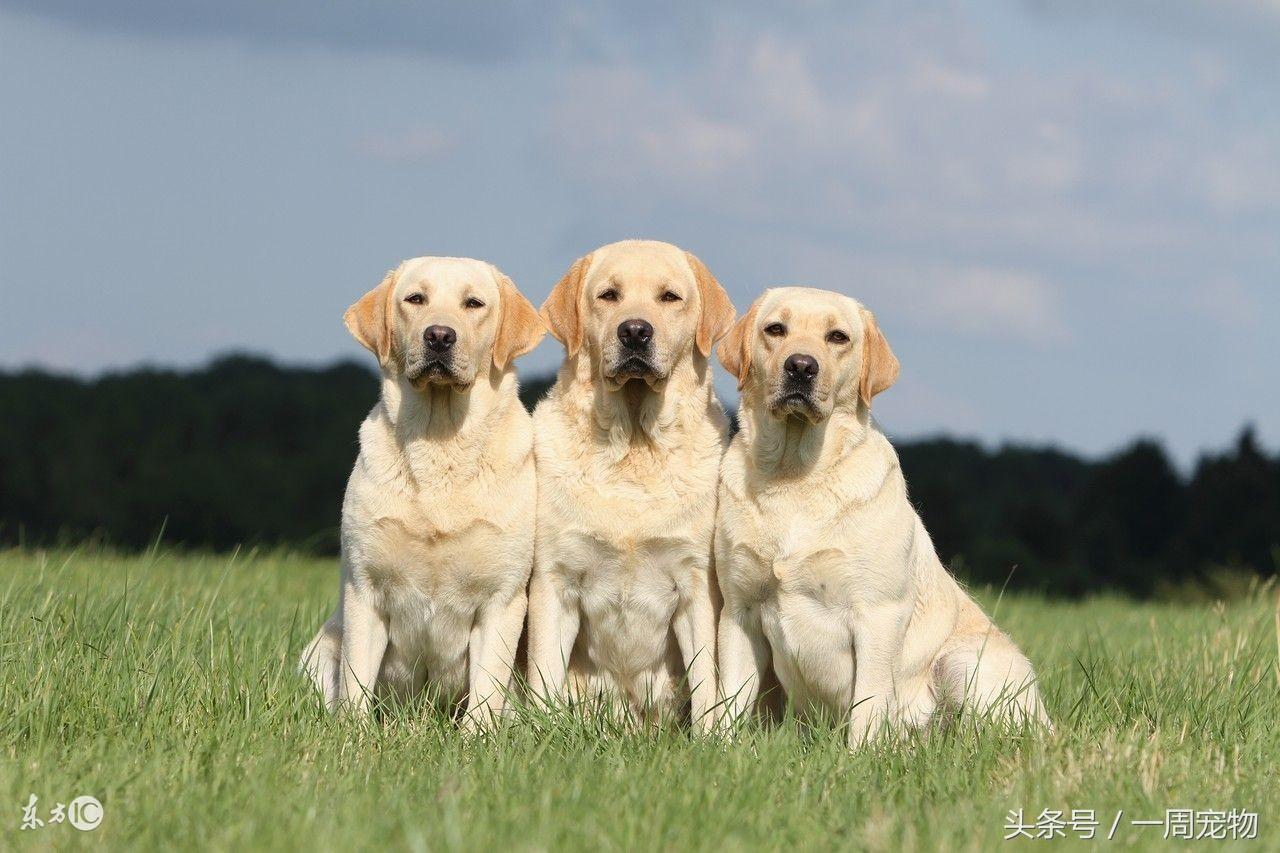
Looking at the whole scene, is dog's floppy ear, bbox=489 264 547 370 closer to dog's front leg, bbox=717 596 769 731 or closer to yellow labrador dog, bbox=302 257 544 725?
yellow labrador dog, bbox=302 257 544 725

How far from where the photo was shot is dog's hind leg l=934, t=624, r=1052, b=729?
17.2 feet

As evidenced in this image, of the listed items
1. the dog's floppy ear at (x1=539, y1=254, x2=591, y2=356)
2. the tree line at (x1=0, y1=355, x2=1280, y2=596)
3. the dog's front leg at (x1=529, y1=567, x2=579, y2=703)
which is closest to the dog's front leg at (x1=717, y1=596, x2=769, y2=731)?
the dog's front leg at (x1=529, y1=567, x2=579, y2=703)

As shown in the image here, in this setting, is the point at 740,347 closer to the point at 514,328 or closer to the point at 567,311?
the point at 567,311

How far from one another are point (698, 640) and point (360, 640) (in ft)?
4.69

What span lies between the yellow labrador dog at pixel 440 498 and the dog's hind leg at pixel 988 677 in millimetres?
1859

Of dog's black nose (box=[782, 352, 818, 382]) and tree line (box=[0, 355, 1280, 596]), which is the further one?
tree line (box=[0, 355, 1280, 596])

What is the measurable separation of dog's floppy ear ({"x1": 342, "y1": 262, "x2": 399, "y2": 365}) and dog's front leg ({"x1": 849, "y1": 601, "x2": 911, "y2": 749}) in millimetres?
2334

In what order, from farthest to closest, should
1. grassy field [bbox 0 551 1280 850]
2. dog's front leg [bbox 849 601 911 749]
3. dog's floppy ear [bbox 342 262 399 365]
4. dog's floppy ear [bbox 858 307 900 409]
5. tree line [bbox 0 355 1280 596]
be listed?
tree line [bbox 0 355 1280 596] < dog's floppy ear [bbox 342 262 399 365] < dog's floppy ear [bbox 858 307 900 409] < dog's front leg [bbox 849 601 911 749] < grassy field [bbox 0 551 1280 850]

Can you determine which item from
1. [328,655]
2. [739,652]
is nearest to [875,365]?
[739,652]

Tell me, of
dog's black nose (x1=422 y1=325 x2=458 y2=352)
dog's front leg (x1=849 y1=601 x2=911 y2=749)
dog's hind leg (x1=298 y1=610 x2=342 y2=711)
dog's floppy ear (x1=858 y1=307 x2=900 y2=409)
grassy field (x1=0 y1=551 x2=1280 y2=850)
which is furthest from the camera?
dog's hind leg (x1=298 y1=610 x2=342 y2=711)

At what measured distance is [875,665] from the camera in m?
5.21

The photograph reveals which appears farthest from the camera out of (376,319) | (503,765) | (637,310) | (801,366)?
(376,319)

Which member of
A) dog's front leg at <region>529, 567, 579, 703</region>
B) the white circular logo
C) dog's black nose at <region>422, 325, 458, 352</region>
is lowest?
the white circular logo

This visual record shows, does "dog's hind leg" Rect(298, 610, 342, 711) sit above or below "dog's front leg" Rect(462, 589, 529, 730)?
below
